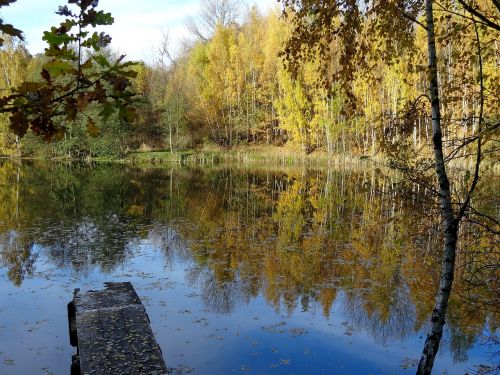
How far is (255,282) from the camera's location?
9.03 m

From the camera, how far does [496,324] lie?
711cm

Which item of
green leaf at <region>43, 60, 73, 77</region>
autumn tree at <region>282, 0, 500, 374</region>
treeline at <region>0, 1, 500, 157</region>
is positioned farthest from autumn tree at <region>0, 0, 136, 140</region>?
treeline at <region>0, 1, 500, 157</region>

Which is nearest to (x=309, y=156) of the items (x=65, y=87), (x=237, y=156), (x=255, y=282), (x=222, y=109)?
(x=237, y=156)

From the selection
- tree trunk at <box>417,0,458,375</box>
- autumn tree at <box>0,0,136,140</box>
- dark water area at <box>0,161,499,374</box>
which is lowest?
dark water area at <box>0,161,499,374</box>

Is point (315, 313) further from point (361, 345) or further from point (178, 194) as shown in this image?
point (178, 194)

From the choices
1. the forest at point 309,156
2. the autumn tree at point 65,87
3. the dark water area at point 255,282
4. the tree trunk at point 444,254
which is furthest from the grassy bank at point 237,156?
the autumn tree at point 65,87

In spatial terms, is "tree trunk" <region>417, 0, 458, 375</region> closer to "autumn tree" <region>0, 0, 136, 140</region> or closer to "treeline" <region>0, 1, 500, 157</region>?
"autumn tree" <region>0, 0, 136, 140</region>

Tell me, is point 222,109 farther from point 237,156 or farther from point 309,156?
point 309,156

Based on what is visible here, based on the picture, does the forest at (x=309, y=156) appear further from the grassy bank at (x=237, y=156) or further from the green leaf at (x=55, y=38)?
the grassy bank at (x=237, y=156)

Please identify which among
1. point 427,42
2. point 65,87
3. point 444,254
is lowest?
point 444,254

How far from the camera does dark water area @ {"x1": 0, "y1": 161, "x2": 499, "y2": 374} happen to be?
6.20 metres

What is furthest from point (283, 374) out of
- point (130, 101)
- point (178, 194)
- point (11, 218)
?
point (178, 194)

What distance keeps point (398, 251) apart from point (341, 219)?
4.03m

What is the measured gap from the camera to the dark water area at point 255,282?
6195 mm
